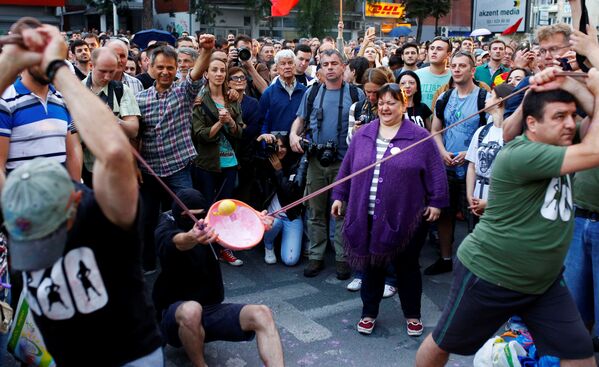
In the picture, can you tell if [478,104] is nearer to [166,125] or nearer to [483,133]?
[483,133]

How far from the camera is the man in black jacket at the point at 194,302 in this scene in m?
3.55

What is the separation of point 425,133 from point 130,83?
314cm

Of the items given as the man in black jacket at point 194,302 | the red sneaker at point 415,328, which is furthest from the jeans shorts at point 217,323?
the red sneaker at point 415,328

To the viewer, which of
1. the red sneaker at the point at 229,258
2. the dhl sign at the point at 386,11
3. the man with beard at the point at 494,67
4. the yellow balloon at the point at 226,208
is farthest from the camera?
the dhl sign at the point at 386,11

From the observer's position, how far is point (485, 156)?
195 inches

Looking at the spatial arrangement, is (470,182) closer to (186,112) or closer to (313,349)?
(313,349)

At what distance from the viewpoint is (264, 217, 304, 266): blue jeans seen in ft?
19.7

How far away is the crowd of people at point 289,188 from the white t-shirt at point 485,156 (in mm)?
15

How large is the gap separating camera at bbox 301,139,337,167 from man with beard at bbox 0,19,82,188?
2239 millimetres

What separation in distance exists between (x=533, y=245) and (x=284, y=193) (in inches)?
131

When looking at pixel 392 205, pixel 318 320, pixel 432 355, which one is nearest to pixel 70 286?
pixel 432 355

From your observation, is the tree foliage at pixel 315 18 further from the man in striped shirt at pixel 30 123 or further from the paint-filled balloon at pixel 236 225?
the paint-filled balloon at pixel 236 225

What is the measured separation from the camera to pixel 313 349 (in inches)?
167

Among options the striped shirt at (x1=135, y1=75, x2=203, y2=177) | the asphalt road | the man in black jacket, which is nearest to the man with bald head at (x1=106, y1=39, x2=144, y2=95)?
the striped shirt at (x1=135, y1=75, x2=203, y2=177)
